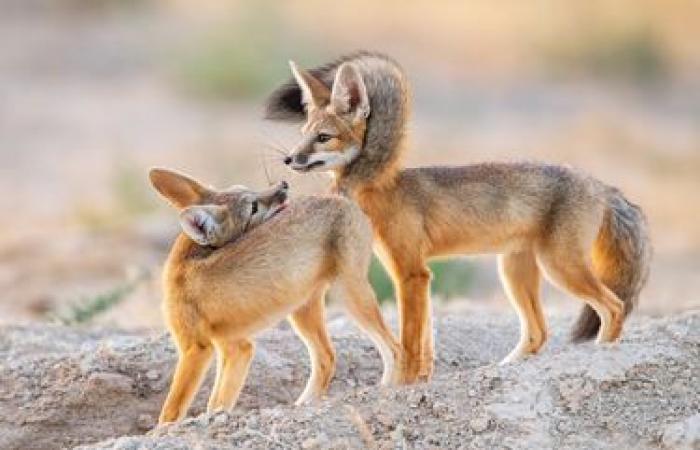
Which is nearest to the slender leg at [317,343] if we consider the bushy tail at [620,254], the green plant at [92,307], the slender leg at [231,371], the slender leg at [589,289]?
the slender leg at [231,371]

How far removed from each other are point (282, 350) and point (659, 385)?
2485 millimetres

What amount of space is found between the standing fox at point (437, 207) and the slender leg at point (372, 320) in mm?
102

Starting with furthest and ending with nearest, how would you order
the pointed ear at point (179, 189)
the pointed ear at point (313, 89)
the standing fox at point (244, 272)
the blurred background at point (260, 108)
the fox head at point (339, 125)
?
the blurred background at point (260, 108), the pointed ear at point (313, 89), the fox head at point (339, 125), the pointed ear at point (179, 189), the standing fox at point (244, 272)

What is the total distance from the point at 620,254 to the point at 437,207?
3.32ft

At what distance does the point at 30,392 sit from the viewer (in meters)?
8.30

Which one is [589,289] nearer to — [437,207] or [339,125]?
[437,207]

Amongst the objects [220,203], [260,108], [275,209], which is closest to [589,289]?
[275,209]

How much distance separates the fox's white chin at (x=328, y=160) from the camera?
8.09 m

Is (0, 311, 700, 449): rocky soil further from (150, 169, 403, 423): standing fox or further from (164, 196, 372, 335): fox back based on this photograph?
(164, 196, 372, 335): fox back

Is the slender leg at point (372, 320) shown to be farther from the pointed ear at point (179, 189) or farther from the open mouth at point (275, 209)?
the pointed ear at point (179, 189)

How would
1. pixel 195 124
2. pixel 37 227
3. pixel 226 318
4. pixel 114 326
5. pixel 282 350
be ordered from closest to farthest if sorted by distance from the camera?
1. pixel 226 318
2. pixel 282 350
3. pixel 114 326
4. pixel 37 227
5. pixel 195 124

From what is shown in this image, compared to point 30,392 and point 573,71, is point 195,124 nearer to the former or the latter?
point 573,71

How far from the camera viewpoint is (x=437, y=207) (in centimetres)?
815

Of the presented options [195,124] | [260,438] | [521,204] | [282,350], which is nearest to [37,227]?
[195,124]
